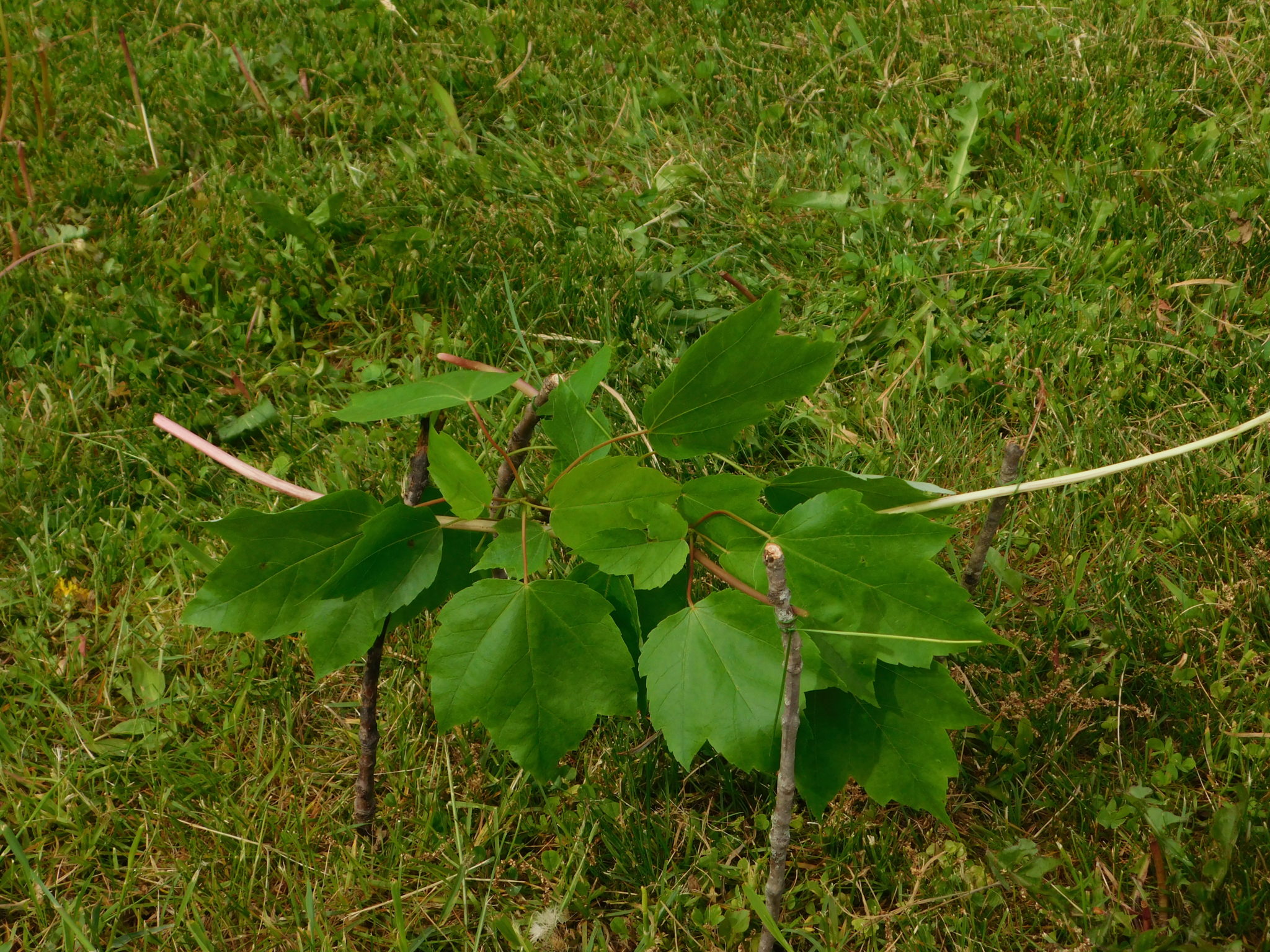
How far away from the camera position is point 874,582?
138 centimetres

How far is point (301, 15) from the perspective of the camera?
4.11m

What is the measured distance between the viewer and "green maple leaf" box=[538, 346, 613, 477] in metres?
1.50

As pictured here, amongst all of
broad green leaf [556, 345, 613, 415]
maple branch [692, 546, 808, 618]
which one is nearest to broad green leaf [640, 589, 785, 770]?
maple branch [692, 546, 808, 618]

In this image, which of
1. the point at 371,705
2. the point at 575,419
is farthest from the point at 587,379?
the point at 371,705

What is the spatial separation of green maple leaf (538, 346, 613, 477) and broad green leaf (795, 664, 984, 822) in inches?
20.2

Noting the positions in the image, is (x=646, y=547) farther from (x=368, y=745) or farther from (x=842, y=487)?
(x=368, y=745)

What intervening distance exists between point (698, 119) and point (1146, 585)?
217 cm

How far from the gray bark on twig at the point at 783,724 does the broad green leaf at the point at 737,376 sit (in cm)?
22

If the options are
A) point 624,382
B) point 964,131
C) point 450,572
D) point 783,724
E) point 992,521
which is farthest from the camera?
point 964,131

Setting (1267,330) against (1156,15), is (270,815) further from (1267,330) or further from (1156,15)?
(1156,15)

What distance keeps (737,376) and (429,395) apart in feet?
1.49

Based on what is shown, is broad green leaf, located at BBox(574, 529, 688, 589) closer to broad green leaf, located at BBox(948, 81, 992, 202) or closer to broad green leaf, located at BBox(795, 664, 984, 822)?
broad green leaf, located at BBox(795, 664, 984, 822)

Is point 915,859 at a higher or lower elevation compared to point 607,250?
lower

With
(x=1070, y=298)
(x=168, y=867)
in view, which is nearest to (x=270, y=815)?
(x=168, y=867)
